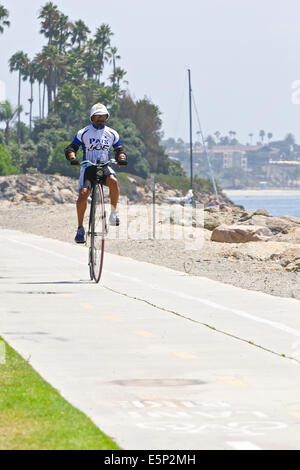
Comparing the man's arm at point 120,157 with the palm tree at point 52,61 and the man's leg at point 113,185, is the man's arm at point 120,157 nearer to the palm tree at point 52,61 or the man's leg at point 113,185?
the man's leg at point 113,185

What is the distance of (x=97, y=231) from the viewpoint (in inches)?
550

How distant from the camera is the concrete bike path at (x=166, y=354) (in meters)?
5.85

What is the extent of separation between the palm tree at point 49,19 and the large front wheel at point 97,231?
121827 mm

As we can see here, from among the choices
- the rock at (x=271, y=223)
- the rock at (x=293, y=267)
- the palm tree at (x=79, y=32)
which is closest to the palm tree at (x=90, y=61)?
the palm tree at (x=79, y=32)

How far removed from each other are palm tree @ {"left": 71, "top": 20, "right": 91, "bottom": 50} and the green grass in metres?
132

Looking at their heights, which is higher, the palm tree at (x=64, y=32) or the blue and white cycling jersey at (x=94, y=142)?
the palm tree at (x=64, y=32)

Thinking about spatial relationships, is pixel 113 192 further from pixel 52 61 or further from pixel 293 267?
pixel 52 61

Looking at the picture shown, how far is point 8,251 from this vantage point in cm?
2073

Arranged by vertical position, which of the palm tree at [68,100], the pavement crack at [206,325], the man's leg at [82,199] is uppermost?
the palm tree at [68,100]

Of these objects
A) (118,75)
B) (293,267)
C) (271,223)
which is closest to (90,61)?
(118,75)

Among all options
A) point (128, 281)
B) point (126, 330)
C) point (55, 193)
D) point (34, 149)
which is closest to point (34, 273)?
point (128, 281)

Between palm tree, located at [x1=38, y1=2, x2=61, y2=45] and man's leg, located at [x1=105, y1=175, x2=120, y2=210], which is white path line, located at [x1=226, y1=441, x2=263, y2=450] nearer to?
man's leg, located at [x1=105, y1=175, x2=120, y2=210]
